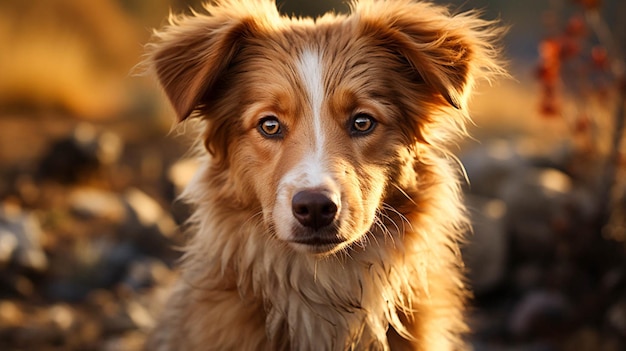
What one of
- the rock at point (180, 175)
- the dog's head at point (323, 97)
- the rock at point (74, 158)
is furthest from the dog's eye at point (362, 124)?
the rock at point (74, 158)

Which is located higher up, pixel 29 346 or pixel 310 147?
pixel 310 147

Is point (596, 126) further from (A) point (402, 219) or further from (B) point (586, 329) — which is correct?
(A) point (402, 219)

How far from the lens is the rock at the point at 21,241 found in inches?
262

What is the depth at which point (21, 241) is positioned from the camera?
22.4 ft

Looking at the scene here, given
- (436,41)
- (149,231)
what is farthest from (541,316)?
(149,231)

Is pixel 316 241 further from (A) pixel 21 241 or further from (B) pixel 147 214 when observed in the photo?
(B) pixel 147 214

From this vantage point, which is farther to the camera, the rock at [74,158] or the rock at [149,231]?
the rock at [74,158]

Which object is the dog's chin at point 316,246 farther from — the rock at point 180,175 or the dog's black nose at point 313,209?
the rock at point 180,175

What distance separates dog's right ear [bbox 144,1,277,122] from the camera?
387cm

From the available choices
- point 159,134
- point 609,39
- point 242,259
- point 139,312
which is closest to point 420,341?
point 242,259

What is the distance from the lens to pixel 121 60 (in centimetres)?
1084

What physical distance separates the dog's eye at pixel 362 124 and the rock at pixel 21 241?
3931 mm

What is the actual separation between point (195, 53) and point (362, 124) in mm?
909

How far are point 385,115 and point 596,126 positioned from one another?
3.89m
